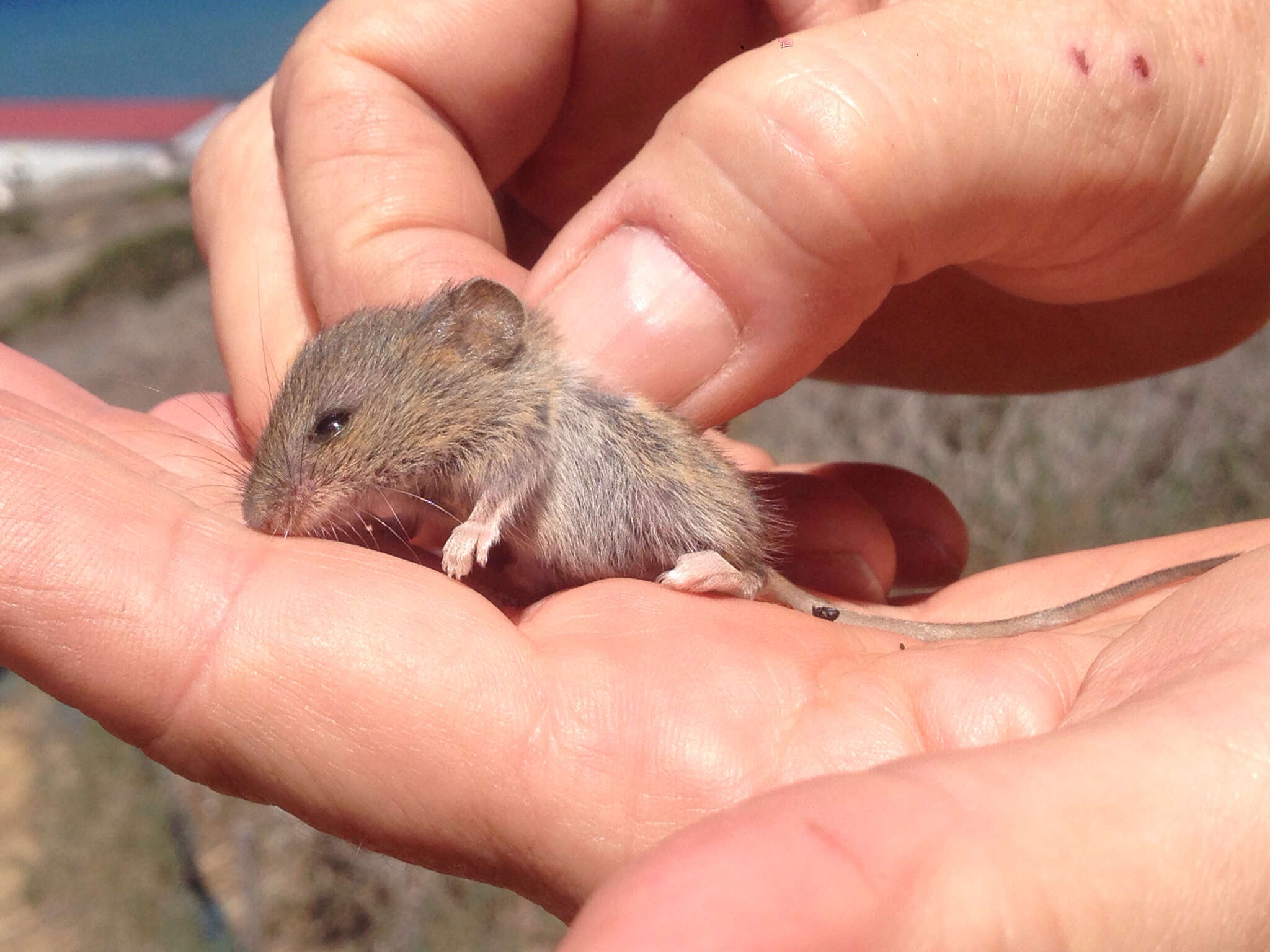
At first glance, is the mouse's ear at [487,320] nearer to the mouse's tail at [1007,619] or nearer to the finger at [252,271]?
the finger at [252,271]

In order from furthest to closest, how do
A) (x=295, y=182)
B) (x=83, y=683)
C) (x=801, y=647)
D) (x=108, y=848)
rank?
(x=108, y=848), (x=295, y=182), (x=801, y=647), (x=83, y=683)

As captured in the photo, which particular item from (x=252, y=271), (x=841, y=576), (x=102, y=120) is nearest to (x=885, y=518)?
(x=841, y=576)

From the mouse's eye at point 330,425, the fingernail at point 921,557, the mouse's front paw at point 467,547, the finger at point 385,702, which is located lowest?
the fingernail at point 921,557

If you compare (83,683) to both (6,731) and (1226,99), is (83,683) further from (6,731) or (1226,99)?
(6,731)

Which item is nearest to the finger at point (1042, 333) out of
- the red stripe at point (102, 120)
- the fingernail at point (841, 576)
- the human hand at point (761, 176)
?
the human hand at point (761, 176)

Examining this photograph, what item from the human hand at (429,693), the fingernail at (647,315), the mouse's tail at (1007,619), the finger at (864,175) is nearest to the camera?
the human hand at (429,693)

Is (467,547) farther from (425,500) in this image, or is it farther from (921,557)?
(921,557)

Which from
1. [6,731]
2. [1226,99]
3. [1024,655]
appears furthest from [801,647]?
[6,731]

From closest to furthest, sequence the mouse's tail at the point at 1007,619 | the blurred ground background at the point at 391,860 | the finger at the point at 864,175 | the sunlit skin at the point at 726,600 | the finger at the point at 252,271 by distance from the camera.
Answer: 1. the sunlit skin at the point at 726,600
2. the finger at the point at 864,175
3. the mouse's tail at the point at 1007,619
4. the finger at the point at 252,271
5. the blurred ground background at the point at 391,860
